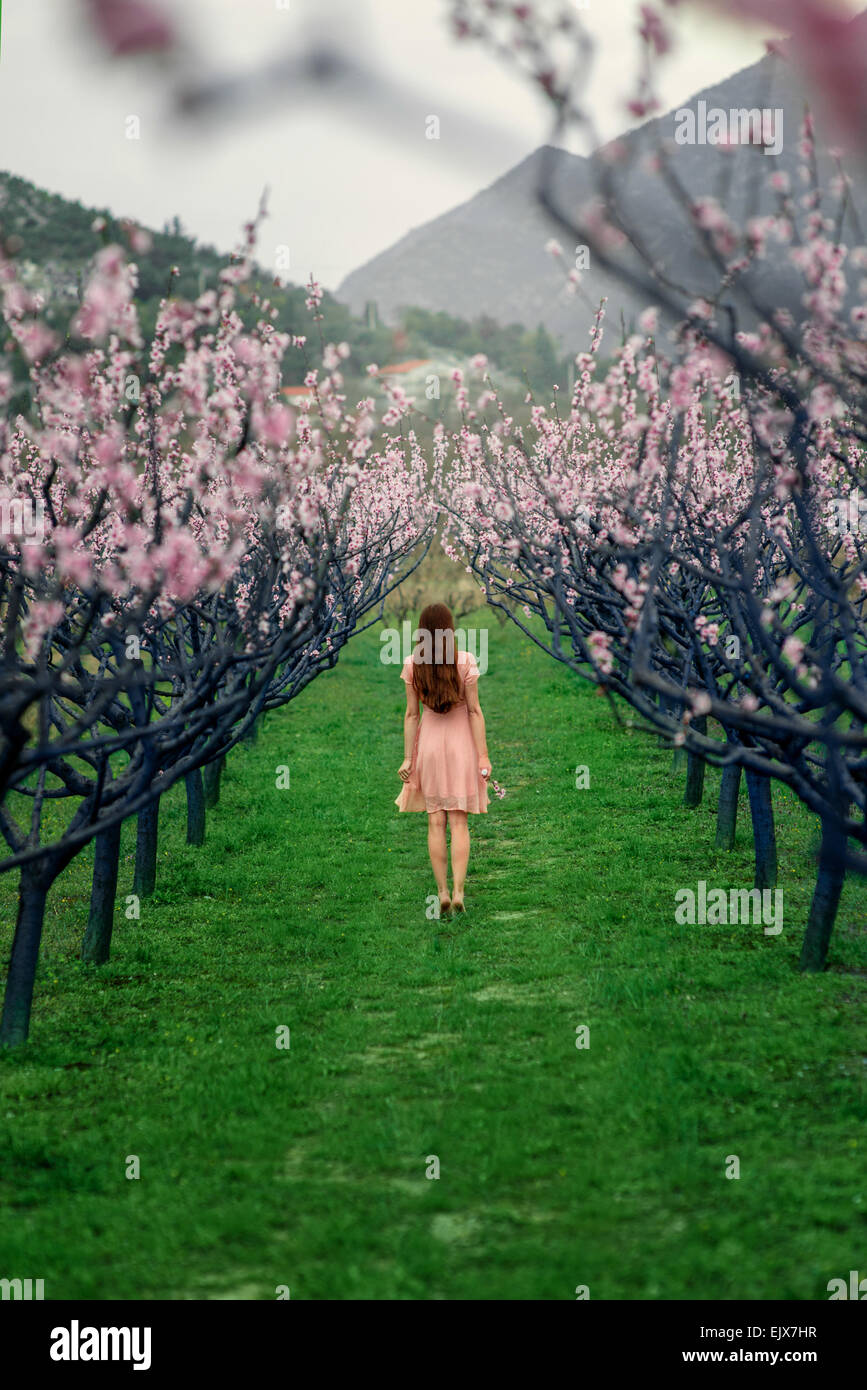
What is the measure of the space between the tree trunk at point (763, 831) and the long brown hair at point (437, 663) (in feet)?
8.90

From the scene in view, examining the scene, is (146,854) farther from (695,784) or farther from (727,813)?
(695,784)

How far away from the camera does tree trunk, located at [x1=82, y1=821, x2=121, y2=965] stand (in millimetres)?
9062

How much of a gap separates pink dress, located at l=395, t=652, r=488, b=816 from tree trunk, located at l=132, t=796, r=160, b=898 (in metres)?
2.52

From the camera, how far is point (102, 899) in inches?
359

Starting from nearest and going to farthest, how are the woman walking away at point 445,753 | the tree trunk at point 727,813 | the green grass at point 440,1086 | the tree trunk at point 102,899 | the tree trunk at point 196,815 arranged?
the green grass at point 440,1086 < the tree trunk at point 102,899 < the woman walking away at point 445,753 < the tree trunk at point 727,813 < the tree trunk at point 196,815

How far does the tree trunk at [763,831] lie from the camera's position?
33.3 ft

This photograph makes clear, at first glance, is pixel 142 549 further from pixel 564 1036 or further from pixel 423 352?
pixel 423 352

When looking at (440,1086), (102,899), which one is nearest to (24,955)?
(102,899)

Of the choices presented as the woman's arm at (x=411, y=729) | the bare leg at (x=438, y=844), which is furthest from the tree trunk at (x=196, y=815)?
the bare leg at (x=438, y=844)

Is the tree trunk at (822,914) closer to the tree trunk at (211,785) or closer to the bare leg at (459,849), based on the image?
the bare leg at (459,849)

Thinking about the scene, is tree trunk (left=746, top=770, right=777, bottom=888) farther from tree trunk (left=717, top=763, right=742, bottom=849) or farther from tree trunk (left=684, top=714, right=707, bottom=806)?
tree trunk (left=684, top=714, right=707, bottom=806)

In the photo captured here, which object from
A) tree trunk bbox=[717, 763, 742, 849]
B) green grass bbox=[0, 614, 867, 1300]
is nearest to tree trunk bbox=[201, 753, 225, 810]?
green grass bbox=[0, 614, 867, 1300]

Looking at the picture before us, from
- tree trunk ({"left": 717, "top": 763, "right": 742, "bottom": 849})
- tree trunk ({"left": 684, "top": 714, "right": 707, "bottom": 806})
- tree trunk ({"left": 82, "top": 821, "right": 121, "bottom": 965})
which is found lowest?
tree trunk ({"left": 82, "top": 821, "right": 121, "bottom": 965})

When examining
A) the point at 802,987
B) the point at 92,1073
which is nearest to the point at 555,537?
the point at 802,987
